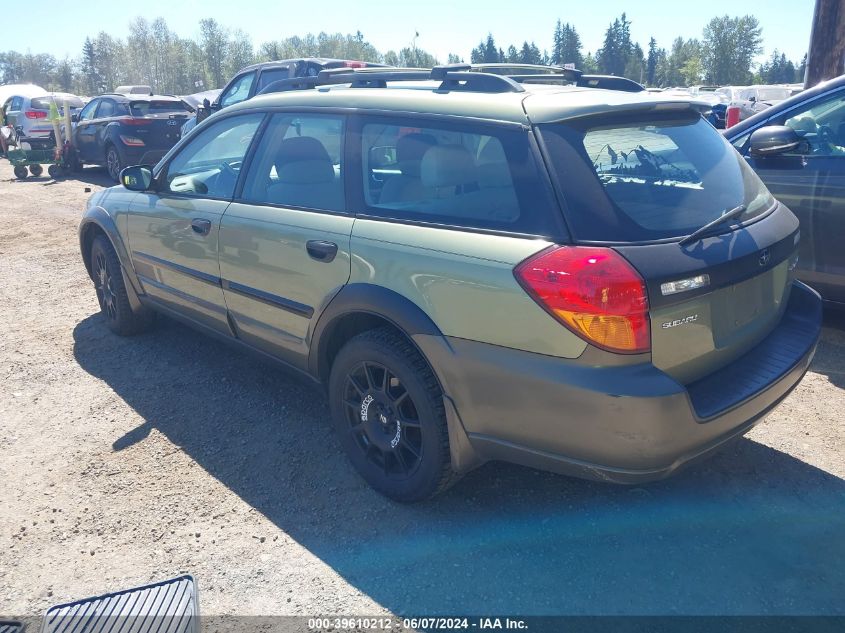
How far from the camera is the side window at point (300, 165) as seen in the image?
3.38 meters

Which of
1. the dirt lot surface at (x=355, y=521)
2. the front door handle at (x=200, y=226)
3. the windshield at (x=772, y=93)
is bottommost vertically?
the dirt lot surface at (x=355, y=521)

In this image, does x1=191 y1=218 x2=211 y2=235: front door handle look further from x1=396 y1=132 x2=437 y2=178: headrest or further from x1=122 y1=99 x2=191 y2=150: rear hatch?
x1=122 y1=99 x2=191 y2=150: rear hatch

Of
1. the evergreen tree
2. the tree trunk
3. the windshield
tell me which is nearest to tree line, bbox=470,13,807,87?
the evergreen tree

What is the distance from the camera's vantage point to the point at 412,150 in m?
3.07

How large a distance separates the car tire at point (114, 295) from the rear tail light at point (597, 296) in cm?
362

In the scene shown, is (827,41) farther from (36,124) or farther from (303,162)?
(36,124)

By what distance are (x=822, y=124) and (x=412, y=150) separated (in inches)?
126

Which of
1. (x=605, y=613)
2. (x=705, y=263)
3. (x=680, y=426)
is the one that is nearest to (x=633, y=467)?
(x=680, y=426)

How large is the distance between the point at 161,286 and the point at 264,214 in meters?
1.34

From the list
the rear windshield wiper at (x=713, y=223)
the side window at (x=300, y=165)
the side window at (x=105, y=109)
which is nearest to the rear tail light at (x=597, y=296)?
the rear windshield wiper at (x=713, y=223)

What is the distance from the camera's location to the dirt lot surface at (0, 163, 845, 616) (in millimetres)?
2625

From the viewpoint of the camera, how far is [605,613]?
2488mm

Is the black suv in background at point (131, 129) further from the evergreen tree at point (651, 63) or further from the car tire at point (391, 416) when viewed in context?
the evergreen tree at point (651, 63)

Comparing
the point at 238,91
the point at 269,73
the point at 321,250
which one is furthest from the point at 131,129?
the point at 321,250
